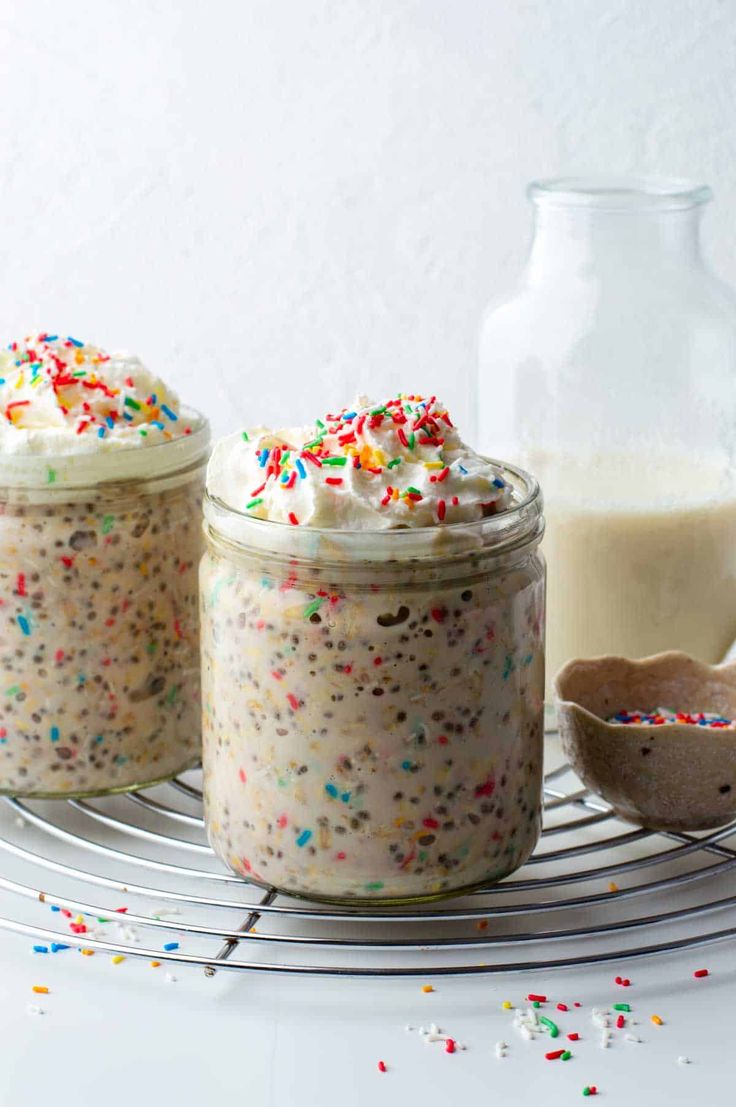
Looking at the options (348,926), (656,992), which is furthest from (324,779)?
(656,992)

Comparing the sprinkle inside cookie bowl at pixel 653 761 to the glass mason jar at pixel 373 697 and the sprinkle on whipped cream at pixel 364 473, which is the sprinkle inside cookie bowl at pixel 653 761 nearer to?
the glass mason jar at pixel 373 697

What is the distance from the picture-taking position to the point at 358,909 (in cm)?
130

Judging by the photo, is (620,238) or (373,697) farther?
(620,238)

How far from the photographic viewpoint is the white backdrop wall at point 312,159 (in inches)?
81.7

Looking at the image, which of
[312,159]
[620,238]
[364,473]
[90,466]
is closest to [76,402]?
[90,466]

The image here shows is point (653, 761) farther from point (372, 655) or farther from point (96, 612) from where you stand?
point (96, 612)

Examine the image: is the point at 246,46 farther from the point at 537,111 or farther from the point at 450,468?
the point at 450,468

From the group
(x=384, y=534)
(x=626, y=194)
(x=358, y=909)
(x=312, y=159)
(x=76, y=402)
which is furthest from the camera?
(x=312, y=159)

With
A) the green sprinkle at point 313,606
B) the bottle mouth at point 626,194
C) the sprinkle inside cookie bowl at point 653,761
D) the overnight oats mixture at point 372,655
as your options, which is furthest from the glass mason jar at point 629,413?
the green sprinkle at point 313,606

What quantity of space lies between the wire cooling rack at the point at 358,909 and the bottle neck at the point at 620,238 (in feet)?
1.87

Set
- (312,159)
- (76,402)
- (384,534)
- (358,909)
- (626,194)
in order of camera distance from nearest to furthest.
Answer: (384,534) < (358,909) < (76,402) < (626,194) < (312,159)

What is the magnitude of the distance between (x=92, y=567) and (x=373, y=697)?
0.34 m

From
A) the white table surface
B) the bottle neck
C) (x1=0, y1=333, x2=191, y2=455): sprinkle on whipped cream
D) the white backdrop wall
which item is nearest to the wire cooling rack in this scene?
the white table surface

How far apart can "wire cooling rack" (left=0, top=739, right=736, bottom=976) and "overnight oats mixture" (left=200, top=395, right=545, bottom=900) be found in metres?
0.06
